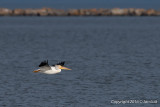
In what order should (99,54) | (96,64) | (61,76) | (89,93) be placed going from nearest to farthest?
1. (89,93)
2. (61,76)
3. (96,64)
4. (99,54)

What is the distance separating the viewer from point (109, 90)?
2389 cm

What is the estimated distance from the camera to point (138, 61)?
35125mm

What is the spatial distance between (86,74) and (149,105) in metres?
8.35

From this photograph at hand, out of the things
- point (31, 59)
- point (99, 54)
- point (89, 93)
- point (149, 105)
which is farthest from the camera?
point (99, 54)

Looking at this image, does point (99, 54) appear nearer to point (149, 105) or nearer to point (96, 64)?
point (96, 64)

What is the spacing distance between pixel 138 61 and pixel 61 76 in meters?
8.59

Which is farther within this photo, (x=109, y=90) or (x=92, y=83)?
(x=92, y=83)

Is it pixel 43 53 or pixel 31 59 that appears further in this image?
pixel 43 53

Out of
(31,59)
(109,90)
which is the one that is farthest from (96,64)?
(109,90)

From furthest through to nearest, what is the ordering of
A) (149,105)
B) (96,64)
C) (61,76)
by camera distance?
(96,64), (61,76), (149,105)

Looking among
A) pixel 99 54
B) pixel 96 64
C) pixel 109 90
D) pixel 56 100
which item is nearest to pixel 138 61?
pixel 96 64

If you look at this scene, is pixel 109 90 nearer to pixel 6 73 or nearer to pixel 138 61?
pixel 6 73

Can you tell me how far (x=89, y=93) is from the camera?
76.1 ft

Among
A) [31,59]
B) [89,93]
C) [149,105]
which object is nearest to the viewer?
[149,105]
